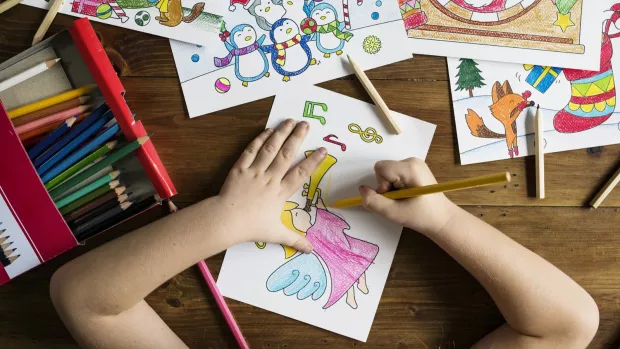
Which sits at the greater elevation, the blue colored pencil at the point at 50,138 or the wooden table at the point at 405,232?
the blue colored pencil at the point at 50,138

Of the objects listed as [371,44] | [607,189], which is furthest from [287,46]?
[607,189]

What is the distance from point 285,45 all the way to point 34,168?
0.34m

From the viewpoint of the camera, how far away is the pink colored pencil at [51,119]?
1.97ft

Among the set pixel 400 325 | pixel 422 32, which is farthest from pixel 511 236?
pixel 422 32

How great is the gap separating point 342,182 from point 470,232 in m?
0.18

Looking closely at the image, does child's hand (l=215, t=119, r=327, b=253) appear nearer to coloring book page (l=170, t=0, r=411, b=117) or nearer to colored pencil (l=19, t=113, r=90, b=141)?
coloring book page (l=170, t=0, r=411, b=117)

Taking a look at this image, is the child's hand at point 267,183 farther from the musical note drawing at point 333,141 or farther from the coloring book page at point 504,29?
the coloring book page at point 504,29

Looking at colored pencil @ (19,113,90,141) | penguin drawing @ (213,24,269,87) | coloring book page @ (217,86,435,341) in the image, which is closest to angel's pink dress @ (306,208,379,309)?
coloring book page @ (217,86,435,341)

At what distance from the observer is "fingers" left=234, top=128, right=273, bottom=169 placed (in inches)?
25.3

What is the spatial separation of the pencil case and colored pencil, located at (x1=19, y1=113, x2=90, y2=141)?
0.10 feet

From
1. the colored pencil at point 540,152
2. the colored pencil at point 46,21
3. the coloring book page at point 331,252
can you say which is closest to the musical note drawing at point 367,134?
the coloring book page at point 331,252

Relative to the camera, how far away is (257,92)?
0.65 metres

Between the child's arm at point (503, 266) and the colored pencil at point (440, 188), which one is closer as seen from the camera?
the colored pencil at point (440, 188)

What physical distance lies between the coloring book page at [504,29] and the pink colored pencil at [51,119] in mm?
438
